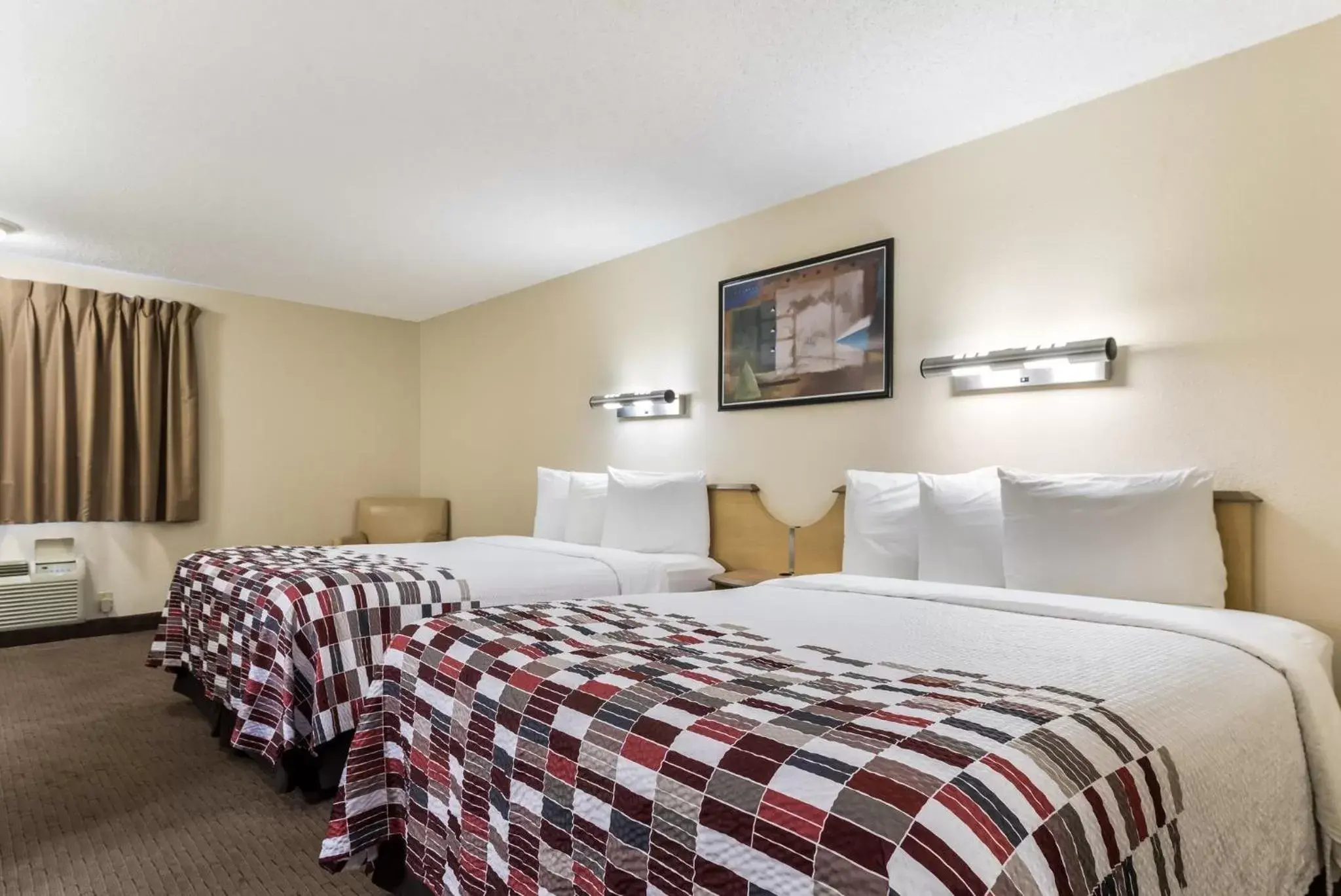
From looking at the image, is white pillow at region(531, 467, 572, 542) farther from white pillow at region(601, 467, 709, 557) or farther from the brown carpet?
the brown carpet

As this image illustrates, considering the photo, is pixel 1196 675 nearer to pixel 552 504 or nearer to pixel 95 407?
pixel 552 504

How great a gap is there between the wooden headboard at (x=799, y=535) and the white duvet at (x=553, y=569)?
17 cm

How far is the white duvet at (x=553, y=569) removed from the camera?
10.1ft

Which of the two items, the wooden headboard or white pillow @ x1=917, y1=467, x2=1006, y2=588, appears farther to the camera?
white pillow @ x1=917, y1=467, x2=1006, y2=588

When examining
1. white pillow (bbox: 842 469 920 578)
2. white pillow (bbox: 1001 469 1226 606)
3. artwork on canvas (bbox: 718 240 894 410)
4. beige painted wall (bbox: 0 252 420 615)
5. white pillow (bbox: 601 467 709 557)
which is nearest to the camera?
white pillow (bbox: 1001 469 1226 606)

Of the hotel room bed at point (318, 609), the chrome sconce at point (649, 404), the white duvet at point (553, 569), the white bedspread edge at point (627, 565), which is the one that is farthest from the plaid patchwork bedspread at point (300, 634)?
the chrome sconce at point (649, 404)

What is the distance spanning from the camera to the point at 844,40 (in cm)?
237

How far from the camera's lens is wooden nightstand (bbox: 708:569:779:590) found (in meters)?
3.47

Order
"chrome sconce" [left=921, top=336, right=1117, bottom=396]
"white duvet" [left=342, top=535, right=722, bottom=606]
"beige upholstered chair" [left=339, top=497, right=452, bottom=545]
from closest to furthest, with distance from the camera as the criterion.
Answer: "chrome sconce" [left=921, top=336, right=1117, bottom=396] → "white duvet" [left=342, top=535, right=722, bottom=606] → "beige upholstered chair" [left=339, top=497, right=452, bottom=545]

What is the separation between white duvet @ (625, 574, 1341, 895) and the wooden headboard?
32 centimetres

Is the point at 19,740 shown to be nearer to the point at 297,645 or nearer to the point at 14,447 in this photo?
the point at 297,645

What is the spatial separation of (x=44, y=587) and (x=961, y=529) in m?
5.28

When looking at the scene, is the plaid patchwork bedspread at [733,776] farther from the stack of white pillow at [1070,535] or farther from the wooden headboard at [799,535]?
the wooden headboard at [799,535]

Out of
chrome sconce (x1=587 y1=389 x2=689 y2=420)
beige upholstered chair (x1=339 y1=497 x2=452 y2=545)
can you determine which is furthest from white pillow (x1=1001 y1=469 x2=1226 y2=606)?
beige upholstered chair (x1=339 y1=497 x2=452 y2=545)
